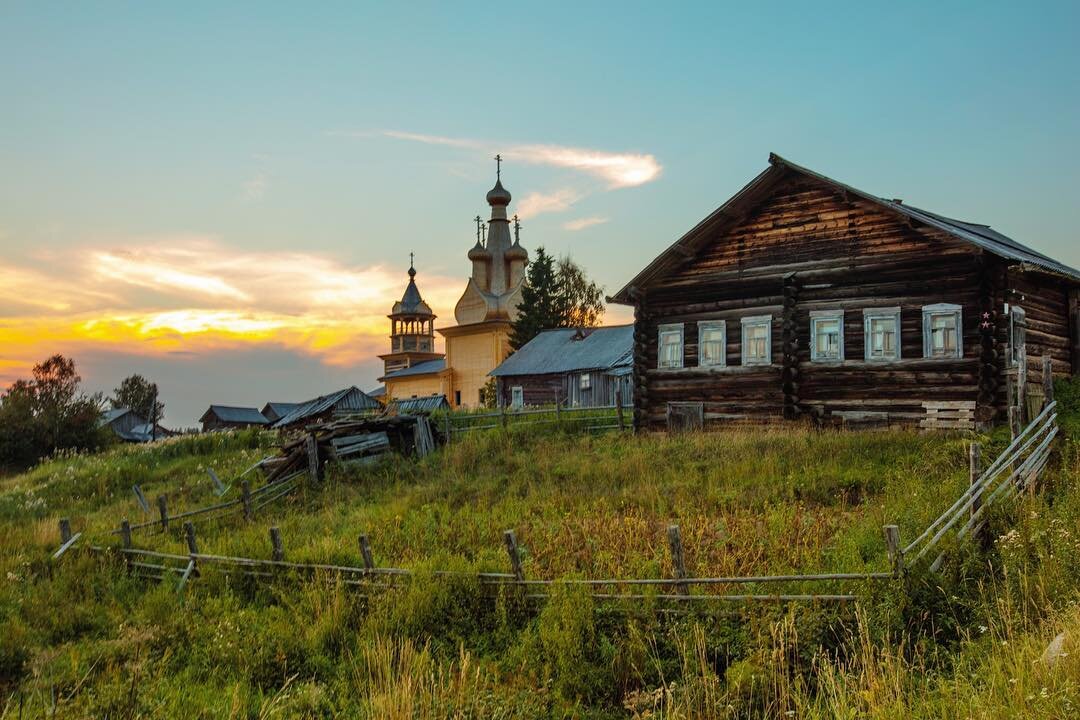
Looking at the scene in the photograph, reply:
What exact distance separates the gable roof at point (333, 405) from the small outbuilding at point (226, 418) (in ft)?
151

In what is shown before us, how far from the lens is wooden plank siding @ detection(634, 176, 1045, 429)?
18.9 meters

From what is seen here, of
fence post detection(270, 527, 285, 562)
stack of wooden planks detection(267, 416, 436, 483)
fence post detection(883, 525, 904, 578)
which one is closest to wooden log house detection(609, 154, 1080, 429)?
stack of wooden planks detection(267, 416, 436, 483)

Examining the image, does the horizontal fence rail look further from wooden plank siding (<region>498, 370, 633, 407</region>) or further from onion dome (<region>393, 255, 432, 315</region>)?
onion dome (<region>393, 255, 432, 315</region>)

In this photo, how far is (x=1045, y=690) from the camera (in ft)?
17.2

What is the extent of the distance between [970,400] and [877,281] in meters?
3.58

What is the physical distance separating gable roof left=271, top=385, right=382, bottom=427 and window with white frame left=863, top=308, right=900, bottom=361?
22764 mm

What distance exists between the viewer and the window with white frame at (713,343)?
74.5 feet

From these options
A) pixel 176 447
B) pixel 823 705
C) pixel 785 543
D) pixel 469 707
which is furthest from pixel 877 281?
pixel 176 447

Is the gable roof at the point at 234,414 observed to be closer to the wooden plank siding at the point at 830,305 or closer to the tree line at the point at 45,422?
the tree line at the point at 45,422

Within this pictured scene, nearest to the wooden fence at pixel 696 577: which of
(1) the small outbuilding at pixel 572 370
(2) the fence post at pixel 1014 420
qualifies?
(2) the fence post at pixel 1014 420

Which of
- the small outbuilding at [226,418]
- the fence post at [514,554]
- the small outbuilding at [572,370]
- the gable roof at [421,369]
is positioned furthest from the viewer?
the small outbuilding at [226,418]

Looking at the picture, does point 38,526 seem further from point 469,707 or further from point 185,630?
point 469,707

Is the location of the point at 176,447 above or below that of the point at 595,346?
below

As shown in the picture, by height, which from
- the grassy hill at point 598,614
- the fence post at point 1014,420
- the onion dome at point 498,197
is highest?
the onion dome at point 498,197
